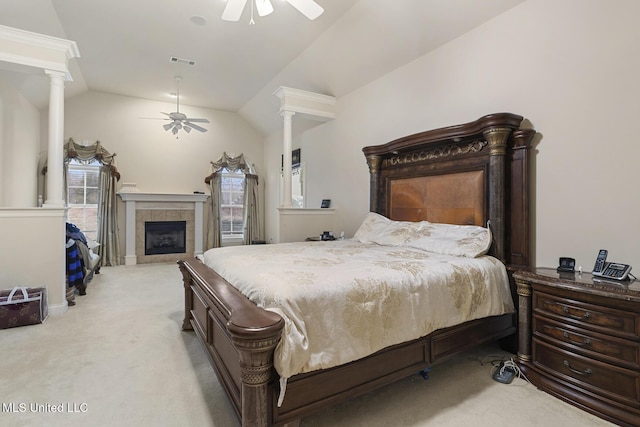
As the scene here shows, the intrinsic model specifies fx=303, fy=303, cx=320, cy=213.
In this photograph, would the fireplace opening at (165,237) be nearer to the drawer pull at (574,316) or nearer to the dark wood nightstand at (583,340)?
the dark wood nightstand at (583,340)

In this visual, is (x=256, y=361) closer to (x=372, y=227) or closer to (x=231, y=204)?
(x=372, y=227)

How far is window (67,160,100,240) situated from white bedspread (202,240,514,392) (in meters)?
5.37

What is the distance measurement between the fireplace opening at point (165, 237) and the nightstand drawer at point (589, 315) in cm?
667

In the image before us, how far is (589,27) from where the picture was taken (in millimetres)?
2195

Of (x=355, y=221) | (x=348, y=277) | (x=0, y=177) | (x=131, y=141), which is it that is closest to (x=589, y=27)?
(x=348, y=277)

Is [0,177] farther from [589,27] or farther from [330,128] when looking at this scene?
[589,27]

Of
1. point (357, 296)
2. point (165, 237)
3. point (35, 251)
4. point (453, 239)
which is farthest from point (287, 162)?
point (165, 237)

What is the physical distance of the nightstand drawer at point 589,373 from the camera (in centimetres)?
163

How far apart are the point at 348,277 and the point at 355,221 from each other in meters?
2.99

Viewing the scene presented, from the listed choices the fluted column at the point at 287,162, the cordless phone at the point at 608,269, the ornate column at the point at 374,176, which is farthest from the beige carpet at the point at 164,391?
the fluted column at the point at 287,162

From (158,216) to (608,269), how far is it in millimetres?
7115

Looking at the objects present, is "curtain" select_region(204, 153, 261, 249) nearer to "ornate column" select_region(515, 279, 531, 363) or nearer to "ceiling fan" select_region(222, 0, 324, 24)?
"ceiling fan" select_region(222, 0, 324, 24)

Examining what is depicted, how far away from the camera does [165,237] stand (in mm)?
6754

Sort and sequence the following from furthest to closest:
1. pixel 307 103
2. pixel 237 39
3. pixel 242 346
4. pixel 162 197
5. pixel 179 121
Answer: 1. pixel 162 197
2. pixel 179 121
3. pixel 307 103
4. pixel 237 39
5. pixel 242 346
